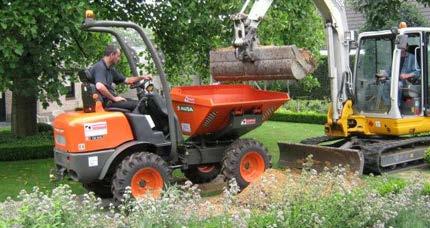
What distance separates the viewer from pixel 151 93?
9.07 metres

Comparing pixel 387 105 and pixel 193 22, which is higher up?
pixel 193 22

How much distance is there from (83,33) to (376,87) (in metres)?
5.45

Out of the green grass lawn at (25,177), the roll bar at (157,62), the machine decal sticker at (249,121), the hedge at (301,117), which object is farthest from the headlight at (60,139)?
the hedge at (301,117)

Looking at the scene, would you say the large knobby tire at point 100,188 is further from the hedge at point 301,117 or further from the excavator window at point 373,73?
the hedge at point 301,117

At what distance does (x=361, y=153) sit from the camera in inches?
410

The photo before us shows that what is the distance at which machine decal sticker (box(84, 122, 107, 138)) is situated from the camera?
8.28 m

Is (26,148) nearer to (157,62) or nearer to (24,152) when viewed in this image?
(24,152)

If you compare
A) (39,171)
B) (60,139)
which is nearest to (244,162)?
(60,139)

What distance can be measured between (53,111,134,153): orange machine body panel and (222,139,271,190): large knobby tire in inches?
61.8

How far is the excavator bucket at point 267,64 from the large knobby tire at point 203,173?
59.1 inches

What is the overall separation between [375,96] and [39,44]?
6089 mm

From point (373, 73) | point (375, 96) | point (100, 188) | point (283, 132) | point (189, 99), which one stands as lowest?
point (283, 132)

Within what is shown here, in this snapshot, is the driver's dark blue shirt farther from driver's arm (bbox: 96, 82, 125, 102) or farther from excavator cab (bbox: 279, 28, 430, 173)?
excavator cab (bbox: 279, 28, 430, 173)

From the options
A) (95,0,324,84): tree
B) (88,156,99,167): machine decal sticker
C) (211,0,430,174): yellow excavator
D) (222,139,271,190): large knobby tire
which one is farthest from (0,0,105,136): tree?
(222,139,271,190): large knobby tire
